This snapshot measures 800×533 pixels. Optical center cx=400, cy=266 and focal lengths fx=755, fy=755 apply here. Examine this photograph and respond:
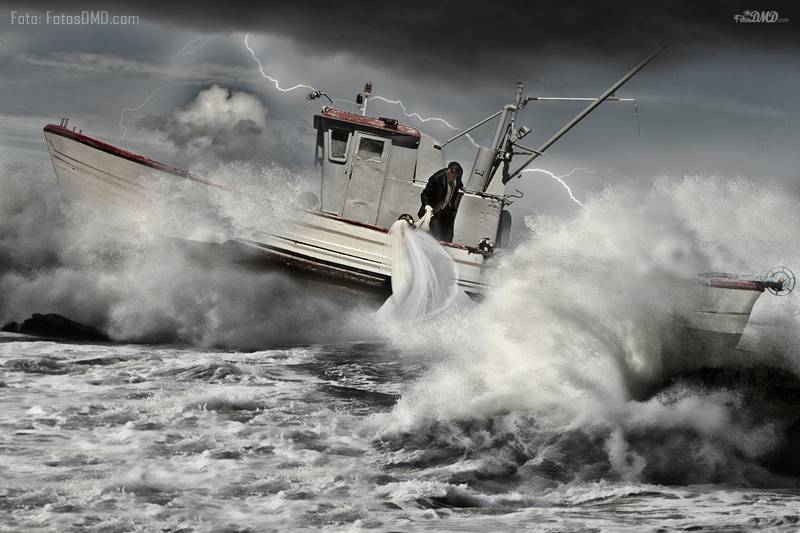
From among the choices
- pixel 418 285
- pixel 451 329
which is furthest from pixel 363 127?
pixel 451 329

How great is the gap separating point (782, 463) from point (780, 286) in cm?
709

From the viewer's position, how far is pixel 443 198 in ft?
59.8

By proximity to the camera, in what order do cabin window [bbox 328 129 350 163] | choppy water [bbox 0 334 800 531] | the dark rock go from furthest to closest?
cabin window [bbox 328 129 350 163] < the dark rock < choppy water [bbox 0 334 800 531]

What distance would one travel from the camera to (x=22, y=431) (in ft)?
30.9

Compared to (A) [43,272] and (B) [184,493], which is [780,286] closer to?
(B) [184,493]

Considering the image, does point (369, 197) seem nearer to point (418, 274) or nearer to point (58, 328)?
point (418, 274)

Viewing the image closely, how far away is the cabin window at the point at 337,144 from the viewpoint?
18.8 meters

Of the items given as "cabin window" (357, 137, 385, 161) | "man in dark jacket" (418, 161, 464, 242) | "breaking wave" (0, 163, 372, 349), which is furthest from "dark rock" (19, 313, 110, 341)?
"man in dark jacket" (418, 161, 464, 242)

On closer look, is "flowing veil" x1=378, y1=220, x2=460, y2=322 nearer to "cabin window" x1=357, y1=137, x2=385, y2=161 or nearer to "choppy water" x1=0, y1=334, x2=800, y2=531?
"cabin window" x1=357, y1=137, x2=385, y2=161

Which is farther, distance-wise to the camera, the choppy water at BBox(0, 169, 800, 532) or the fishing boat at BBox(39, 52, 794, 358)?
the fishing boat at BBox(39, 52, 794, 358)

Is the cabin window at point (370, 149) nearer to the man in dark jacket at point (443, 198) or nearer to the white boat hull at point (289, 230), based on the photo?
the man in dark jacket at point (443, 198)

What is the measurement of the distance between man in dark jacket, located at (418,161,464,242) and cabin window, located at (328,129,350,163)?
232 centimetres

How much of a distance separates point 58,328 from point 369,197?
7608 mm

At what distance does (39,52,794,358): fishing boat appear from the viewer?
15.9 m
